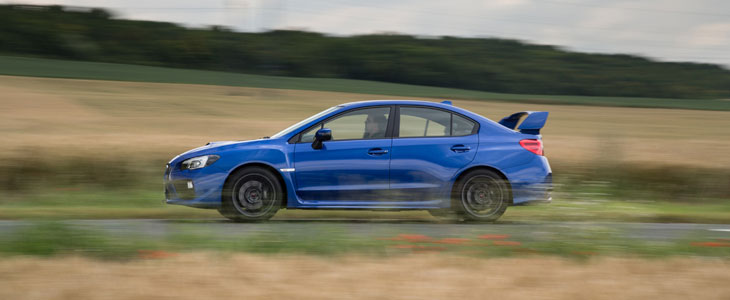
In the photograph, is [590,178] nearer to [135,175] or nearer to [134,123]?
[135,175]

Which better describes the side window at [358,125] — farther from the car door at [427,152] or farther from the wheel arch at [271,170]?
the wheel arch at [271,170]

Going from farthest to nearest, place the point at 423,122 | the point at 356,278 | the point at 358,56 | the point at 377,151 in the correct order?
the point at 358,56, the point at 423,122, the point at 377,151, the point at 356,278

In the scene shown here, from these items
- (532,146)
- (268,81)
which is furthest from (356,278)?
(268,81)

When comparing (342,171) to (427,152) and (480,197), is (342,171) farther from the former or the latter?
(480,197)

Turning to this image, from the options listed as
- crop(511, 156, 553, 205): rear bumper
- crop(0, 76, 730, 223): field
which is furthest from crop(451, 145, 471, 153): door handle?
crop(0, 76, 730, 223): field

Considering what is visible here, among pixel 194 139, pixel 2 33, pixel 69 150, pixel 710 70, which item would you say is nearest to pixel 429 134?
pixel 69 150

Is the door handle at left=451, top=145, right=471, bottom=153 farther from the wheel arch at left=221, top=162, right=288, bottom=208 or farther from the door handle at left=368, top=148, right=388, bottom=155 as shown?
the wheel arch at left=221, top=162, right=288, bottom=208

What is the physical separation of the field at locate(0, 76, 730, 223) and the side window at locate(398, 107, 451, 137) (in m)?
1.24

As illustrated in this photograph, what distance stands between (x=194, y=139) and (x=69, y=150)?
3.87m

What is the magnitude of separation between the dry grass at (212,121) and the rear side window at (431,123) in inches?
169

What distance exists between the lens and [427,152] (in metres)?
8.17

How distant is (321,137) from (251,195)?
3.15 feet

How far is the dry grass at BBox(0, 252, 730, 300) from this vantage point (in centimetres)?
429

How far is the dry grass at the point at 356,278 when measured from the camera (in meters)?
4.29
